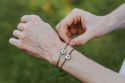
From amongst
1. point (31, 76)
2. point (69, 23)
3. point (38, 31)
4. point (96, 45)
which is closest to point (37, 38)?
point (38, 31)

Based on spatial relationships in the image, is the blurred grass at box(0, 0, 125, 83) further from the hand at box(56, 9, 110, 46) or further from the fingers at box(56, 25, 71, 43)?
the fingers at box(56, 25, 71, 43)

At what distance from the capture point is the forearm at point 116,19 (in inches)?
116

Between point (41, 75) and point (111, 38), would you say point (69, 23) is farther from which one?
point (111, 38)

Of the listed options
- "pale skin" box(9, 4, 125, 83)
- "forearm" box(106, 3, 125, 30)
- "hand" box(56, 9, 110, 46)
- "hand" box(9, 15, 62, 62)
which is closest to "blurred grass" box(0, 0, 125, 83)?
"forearm" box(106, 3, 125, 30)

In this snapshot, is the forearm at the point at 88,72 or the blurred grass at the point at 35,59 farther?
the blurred grass at the point at 35,59

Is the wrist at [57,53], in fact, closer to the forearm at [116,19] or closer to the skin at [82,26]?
the skin at [82,26]

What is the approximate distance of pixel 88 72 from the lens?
251 centimetres

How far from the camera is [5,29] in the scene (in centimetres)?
470

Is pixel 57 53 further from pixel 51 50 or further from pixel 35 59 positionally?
pixel 35 59

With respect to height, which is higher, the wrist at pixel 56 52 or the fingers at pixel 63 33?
the fingers at pixel 63 33

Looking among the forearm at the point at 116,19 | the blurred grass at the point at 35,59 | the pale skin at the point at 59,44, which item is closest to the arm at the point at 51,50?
the pale skin at the point at 59,44

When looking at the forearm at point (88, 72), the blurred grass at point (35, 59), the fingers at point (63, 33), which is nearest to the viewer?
the forearm at point (88, 72)

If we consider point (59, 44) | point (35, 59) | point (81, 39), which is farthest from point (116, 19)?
point (35, 59)

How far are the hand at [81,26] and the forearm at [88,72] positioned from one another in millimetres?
189
